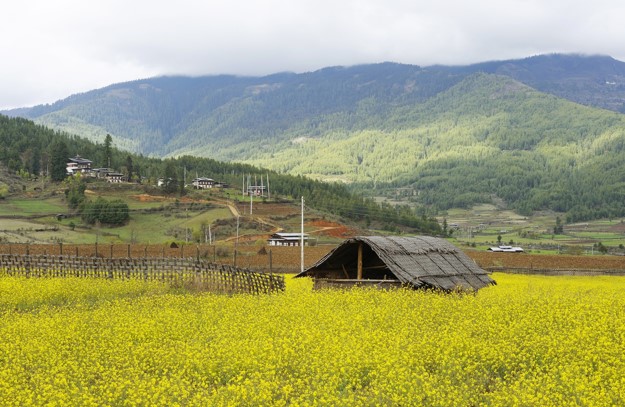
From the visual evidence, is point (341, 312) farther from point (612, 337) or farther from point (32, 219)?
point (32, 219)

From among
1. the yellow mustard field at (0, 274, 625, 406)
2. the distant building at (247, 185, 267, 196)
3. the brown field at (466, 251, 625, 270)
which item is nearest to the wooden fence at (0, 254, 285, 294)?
the yellow mustard field at (0, 274, 625, 406)

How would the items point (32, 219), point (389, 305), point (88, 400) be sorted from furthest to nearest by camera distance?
point (32, 219)
point (389, 305)
point (88, 400)

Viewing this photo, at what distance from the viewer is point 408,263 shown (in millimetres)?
30219

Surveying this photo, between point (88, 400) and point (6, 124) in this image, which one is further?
point (6, 124)

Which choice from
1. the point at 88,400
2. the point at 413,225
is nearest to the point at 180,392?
the point at 88,400

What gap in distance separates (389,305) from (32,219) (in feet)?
243

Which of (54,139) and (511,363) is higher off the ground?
(54,139)

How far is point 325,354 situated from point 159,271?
75.1ft

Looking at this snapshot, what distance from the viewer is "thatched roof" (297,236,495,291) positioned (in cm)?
2967

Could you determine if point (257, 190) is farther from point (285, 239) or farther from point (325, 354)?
point (325, 354)

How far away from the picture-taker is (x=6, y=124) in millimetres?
162125

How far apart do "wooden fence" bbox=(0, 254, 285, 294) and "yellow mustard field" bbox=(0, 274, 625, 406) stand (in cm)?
880

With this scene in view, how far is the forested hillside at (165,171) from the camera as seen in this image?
11925 cm

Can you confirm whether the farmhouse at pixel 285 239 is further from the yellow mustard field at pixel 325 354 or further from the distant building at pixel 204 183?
the yellow mustard field at pixel 325 354
